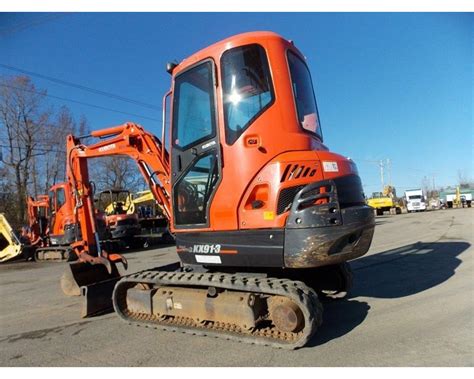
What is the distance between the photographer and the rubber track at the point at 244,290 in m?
3.83

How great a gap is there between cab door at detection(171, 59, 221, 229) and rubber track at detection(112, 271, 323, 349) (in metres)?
0.63

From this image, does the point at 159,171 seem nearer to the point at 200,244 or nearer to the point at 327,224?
the point at 200,244

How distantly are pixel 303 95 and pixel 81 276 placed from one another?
438cm

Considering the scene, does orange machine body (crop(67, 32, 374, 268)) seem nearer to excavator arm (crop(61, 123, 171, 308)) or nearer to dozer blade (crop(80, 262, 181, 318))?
excavator arm (crop(61, 123, 171, 308))

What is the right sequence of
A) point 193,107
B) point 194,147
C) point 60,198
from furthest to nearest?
point 60,198 → point 193,107 → point 194,147

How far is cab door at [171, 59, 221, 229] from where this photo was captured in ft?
14.9

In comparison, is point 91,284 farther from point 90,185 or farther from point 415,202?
point 415,202

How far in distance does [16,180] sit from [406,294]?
3252 cm

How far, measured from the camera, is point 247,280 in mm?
4250

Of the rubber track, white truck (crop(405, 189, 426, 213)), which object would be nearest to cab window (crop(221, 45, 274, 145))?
the rubber track

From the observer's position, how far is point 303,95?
481cm

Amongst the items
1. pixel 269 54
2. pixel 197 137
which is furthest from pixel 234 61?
pixel 197 137

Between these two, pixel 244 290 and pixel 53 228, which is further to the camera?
pixel 53 228

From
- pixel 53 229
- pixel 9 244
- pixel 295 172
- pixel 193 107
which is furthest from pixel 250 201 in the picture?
pixel 9 244
